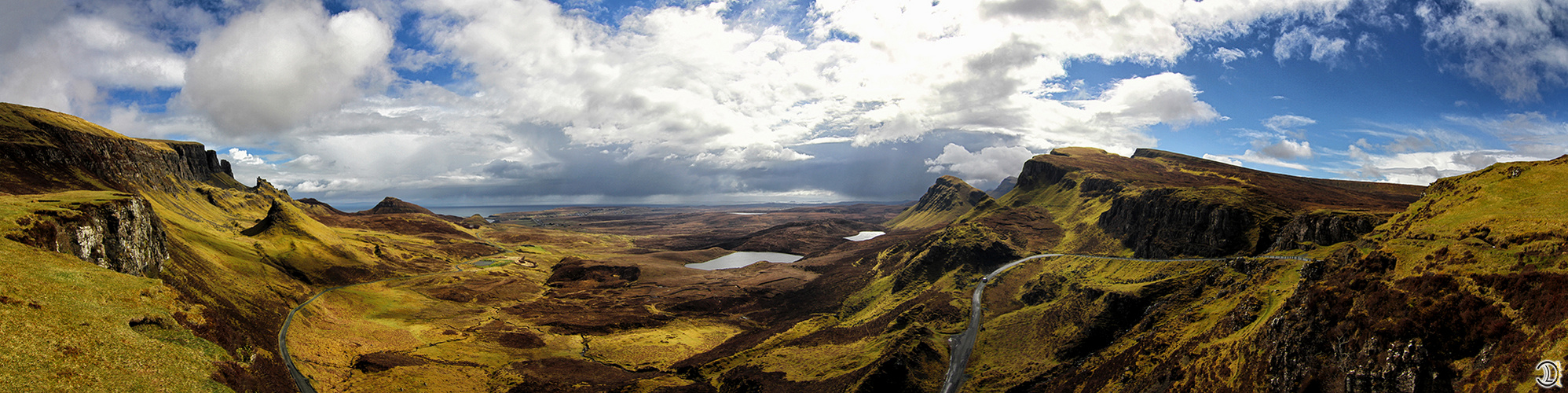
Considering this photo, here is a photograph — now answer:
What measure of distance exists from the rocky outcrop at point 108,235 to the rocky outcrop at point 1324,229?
503 ft

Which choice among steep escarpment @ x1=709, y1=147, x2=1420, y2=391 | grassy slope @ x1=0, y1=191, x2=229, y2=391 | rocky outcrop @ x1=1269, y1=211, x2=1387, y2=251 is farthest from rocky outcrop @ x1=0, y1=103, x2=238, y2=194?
rocky outcrop @ x1=1269, y1=211, x2=1387, y2=251

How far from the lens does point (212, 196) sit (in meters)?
186

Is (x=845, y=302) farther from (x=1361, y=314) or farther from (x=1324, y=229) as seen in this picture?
(x=1361, y=314)

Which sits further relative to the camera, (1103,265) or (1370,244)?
(1103,265)

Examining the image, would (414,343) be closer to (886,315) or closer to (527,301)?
(527,301)

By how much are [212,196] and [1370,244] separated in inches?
11463

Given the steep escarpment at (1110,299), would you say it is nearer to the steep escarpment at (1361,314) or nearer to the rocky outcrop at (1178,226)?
the rocky outcrop at (1178,226)

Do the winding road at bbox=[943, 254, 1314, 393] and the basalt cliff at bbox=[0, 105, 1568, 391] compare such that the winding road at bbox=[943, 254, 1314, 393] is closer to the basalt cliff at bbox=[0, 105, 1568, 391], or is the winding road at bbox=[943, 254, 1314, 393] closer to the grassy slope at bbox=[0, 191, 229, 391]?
the basalt cliff at bbox=[0, 105, 1568, 391]

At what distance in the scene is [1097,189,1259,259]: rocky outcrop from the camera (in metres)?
104

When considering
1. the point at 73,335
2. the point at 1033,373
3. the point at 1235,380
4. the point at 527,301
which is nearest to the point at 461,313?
the point at 527,301

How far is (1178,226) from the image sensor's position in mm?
118938

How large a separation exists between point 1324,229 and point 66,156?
23791cm

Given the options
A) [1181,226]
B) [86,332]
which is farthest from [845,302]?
[86,332]

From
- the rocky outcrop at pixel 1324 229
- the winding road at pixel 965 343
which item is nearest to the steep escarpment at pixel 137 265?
the winding road at pixel 965 343
